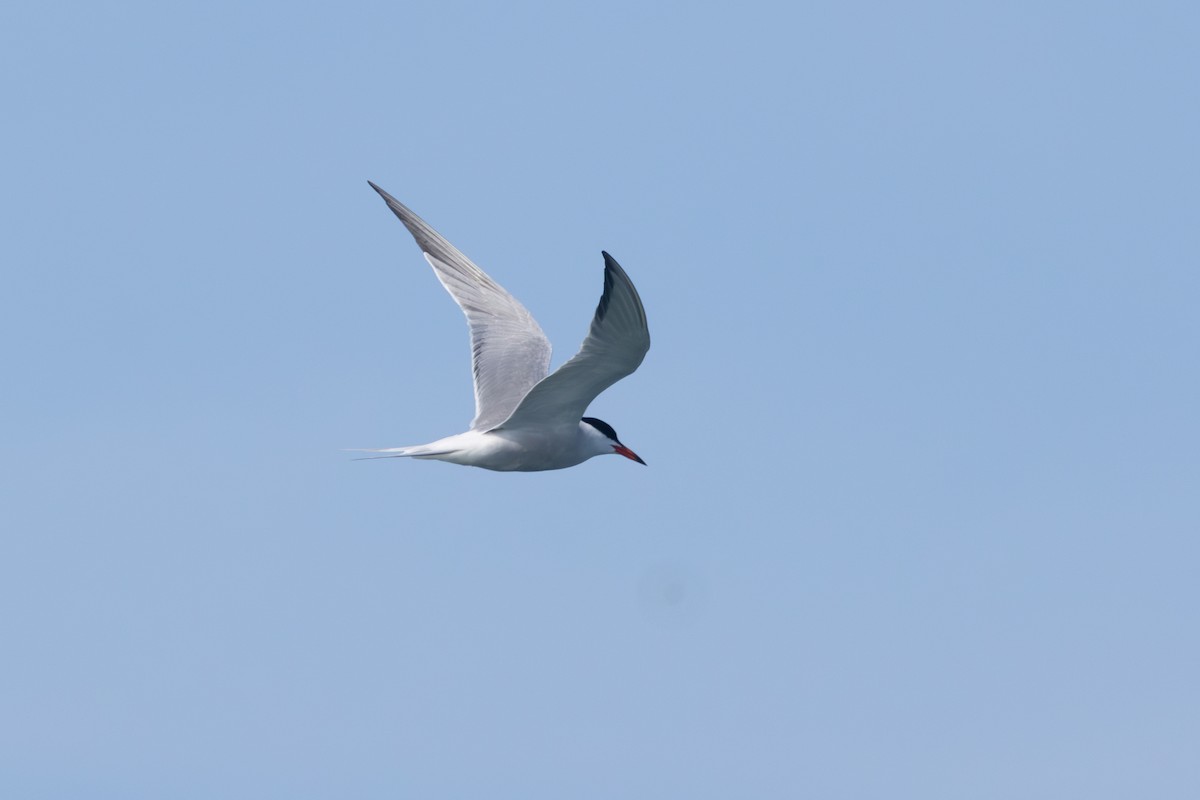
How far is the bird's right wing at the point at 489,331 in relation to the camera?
17.1 metres

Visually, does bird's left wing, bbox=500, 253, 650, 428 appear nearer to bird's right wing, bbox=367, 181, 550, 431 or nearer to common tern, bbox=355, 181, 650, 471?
common tern, bbox=355, 181, 650, 471

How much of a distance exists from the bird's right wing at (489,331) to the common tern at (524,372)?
0.4 inches

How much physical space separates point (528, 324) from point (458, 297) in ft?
2.92

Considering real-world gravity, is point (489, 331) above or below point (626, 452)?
above

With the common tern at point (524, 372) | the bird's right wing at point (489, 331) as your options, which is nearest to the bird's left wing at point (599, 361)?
the common tern at point (524, 372)

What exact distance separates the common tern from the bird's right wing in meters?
0.01

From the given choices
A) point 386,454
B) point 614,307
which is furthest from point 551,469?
point 614,307

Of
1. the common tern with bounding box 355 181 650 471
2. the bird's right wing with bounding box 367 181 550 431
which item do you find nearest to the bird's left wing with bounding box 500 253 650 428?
the common tern with bounding box 355 181 650 471

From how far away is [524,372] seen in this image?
17.5 m

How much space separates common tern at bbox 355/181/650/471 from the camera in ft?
45.1

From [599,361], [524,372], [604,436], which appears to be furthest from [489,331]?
[599,361]

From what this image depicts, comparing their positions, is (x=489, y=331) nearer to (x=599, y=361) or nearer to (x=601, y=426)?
(x=601, y=426)

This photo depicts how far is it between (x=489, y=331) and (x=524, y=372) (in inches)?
36.2

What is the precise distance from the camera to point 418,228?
19234 mm
